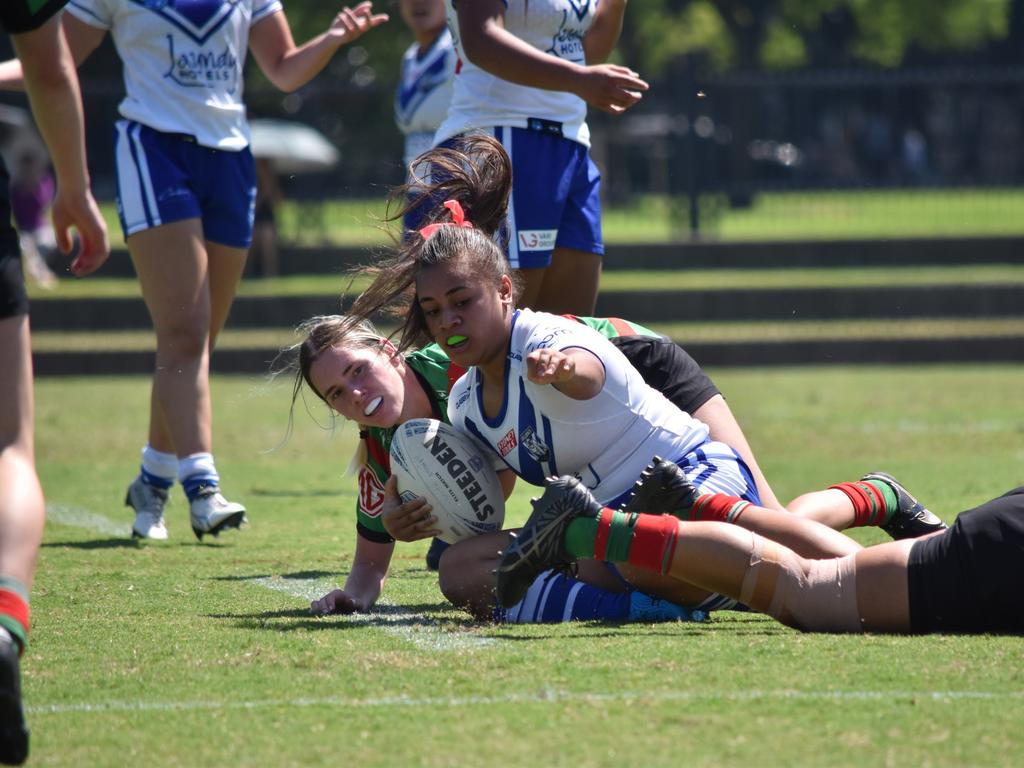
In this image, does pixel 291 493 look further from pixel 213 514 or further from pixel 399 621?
pixel 399 621

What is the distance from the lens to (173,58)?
6.07 meters

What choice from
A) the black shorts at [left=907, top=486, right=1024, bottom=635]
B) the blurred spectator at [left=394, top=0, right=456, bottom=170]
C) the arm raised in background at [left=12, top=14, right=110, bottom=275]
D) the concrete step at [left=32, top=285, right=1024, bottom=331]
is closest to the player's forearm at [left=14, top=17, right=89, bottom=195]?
the arm raised in background at [left=12, top=14, right=110, bottom=275]

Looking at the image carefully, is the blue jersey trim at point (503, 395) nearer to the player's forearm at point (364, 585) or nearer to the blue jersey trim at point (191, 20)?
the player's forearm at point (364, 585)

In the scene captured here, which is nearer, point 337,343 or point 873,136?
point 337,343

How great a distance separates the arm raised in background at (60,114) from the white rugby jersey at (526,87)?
237 cm

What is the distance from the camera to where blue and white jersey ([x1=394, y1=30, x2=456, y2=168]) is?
7.88 metres

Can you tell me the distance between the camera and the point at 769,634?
12.8ft

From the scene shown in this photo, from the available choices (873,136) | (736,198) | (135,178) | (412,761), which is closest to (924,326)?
(736,198)

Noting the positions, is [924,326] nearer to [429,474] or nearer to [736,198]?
[736,198]

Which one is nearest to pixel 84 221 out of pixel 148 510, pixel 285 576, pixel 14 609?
pixel 14 609

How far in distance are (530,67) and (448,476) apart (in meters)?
1.67

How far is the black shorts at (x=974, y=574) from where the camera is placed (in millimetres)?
3715

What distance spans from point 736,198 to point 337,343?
524 inches

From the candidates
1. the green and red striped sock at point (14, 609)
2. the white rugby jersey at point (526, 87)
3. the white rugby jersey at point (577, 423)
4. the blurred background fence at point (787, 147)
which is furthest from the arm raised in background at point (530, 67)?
the blurred background fence at point (787, 147)
